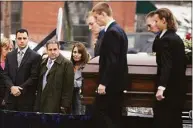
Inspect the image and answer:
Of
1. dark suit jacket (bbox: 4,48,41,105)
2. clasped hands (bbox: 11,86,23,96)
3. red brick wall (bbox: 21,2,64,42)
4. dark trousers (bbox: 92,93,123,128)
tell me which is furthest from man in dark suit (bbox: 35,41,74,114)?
red brick wall (bbox: 21,2,64,42)

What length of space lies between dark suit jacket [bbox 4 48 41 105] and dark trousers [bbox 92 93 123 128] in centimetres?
88

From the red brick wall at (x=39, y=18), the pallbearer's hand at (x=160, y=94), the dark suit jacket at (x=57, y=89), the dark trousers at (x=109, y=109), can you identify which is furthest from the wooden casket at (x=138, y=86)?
the red brick wall at (x=39, y=18)

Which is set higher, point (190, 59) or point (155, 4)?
point (155, 4)

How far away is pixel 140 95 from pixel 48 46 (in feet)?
4.22

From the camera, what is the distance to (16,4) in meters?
21.9

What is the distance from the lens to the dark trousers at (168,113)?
15.9ft

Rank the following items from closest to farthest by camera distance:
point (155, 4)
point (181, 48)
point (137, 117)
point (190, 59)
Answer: point (181, 48), point (190, 59), point (137, 117), point (155, 4)

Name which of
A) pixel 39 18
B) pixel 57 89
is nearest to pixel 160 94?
pixel 57 89

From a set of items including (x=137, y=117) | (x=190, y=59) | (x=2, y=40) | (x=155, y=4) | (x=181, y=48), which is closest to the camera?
(x=181, y=48)

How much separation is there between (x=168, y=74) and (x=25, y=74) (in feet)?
5.54

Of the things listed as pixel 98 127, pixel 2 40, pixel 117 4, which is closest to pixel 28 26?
pixel 117 4

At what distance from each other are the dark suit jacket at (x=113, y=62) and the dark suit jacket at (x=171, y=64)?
1.10 ft

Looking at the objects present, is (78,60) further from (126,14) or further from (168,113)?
(126,14)

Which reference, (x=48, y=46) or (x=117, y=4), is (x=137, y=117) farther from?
(x=117, y=4)
